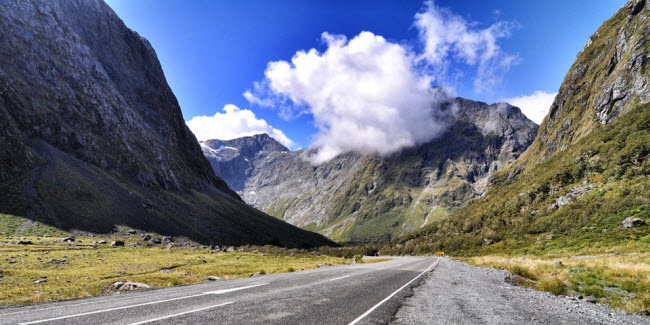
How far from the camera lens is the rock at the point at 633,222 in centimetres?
4688

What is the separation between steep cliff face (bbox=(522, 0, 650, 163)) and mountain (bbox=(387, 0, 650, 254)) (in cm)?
42

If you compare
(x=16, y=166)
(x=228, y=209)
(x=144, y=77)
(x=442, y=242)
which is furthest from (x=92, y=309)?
(x=144, y=77)

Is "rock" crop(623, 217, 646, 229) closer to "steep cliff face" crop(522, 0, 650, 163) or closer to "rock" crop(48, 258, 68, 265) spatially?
"steep cliff face" crop(522, 0, 650, 163)

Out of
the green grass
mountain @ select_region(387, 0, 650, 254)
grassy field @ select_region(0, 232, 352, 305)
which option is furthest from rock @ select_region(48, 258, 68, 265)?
mountain @ select_region(387, 0, 650, 254)

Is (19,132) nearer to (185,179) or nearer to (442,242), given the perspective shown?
(185,179)

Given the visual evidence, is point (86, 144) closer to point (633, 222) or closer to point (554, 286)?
point (554, 286)

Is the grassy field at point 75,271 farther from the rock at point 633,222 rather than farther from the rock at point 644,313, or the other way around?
the rock at point 633,222

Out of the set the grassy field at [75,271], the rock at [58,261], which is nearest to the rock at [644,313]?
the grassy field at [75,271]

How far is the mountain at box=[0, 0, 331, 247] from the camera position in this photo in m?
78.3

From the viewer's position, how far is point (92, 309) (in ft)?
31.0

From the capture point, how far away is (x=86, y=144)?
11000cm

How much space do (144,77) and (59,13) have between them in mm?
57736

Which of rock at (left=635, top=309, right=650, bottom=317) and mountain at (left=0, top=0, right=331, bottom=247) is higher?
mountain at (left=0, top=0, right=331, bottom=247)

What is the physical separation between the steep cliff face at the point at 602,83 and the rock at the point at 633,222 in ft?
262
